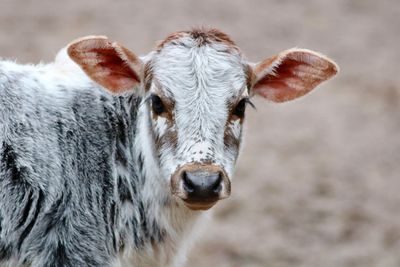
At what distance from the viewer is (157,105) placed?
6543 mm

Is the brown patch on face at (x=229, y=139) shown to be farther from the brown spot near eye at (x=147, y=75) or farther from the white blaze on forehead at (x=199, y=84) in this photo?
the brown spot near eye at (x=147, y=75)

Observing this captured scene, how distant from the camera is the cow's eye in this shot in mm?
6527

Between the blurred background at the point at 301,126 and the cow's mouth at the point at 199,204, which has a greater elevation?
the blurred background at the point at 301,126

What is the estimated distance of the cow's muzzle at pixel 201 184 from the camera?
5.99 meters

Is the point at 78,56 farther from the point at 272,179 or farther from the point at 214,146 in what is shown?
the point at 272,179

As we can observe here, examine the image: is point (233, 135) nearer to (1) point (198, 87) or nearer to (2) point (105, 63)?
(1) point (198, 87)

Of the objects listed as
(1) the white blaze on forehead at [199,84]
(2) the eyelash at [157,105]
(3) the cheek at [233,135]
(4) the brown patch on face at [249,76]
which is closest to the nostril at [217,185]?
(1) the white blaze on forehead at [199,84]

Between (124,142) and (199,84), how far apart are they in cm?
78

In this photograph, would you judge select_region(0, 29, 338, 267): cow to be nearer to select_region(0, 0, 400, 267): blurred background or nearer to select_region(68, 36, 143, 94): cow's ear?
select_region(68, 36, 143, 94): cow's ear

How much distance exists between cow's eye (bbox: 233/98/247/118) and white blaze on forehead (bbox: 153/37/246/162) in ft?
0.22

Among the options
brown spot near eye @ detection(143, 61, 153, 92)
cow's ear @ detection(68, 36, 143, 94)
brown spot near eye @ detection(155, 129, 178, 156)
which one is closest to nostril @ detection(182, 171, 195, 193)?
brown spot near eye @ detection(155, 129, 178, 156)

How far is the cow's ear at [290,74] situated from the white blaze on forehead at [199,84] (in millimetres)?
334

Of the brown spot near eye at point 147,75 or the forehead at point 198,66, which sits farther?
the brown spot near eye at point 147,75

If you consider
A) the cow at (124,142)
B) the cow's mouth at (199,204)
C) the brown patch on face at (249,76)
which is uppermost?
the brown patch on face at (249,76)
